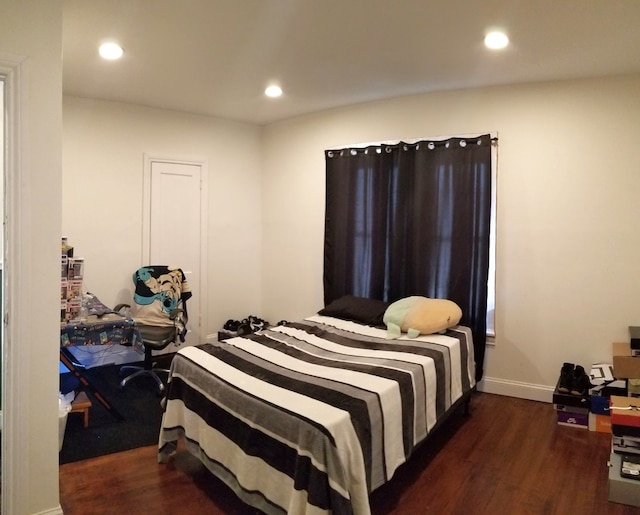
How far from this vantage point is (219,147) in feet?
17.0

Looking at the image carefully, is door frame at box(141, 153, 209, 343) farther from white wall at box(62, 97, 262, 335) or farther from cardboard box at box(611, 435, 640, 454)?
cardboard box at box(611, 435, 640, 454)

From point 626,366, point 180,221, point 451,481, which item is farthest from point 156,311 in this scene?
point 626,366

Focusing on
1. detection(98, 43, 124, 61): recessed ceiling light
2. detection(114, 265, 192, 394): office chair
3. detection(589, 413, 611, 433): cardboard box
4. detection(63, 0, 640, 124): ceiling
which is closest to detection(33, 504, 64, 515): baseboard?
detection(114, 265, 192, 394): office chair

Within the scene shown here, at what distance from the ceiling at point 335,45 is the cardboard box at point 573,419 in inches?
94.6

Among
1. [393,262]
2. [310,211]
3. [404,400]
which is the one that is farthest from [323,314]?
[404,400]

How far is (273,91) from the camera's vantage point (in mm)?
4062

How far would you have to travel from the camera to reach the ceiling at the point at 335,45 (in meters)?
2.48

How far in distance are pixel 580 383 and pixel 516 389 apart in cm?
58

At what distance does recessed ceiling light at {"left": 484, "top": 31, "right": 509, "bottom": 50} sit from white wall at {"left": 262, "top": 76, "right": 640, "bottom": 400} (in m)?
0.95

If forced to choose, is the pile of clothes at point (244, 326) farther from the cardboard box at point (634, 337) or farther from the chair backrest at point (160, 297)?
the cardboard box at point (634, 337)

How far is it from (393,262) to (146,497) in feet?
8.85

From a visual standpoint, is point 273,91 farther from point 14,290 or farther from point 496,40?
point 14,290

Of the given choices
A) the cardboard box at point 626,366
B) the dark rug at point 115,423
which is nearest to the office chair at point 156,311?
the dark rug at point 115,423

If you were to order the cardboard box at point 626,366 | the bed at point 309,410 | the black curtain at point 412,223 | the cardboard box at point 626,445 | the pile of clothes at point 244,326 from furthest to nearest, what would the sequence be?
1. the pile of clothes at point 244,326
2. the black curtain at point 412,223
3. the cardboard box at point 626,366
4. the cardboard box at point 626,445
5. the bed at point 309,410
